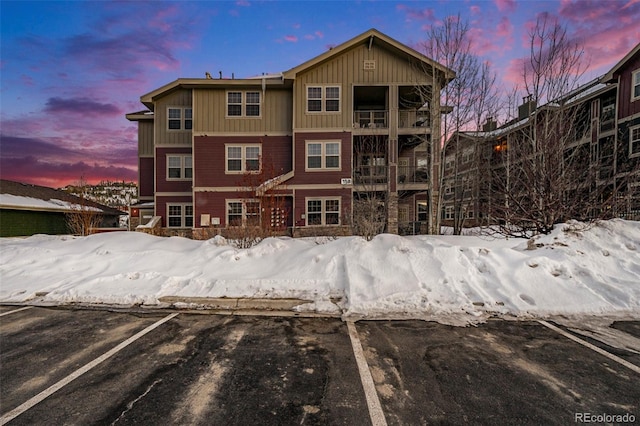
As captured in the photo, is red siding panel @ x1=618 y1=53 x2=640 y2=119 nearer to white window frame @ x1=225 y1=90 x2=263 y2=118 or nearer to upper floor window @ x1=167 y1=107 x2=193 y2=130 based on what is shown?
white window frame @ x1=225 y1=90 x2=263 y2=118

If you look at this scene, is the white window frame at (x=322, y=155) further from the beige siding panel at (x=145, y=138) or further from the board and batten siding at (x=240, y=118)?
the beige siding panel at (x=145, y=138)

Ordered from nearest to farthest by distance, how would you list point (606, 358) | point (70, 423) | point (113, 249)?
point (70, 423)
point (606, 358)
point (113, 249)

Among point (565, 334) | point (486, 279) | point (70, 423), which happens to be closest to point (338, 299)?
point (486, 279)

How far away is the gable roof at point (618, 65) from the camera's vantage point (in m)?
18.0

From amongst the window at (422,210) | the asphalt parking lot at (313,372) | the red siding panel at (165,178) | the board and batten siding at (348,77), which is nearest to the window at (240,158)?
the board and batten siding at (348,77)

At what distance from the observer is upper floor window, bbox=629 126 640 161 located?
1834cm

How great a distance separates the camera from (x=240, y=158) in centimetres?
1850

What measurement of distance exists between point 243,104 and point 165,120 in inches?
233

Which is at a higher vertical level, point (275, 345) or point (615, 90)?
point (615, 90)

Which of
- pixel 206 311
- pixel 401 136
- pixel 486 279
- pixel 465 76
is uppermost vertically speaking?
pixel 465 76

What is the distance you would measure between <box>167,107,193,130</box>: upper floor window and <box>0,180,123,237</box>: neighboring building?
7802 mm

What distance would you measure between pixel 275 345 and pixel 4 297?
6369 millimetres

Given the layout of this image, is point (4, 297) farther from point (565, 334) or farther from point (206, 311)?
point (565, 334)

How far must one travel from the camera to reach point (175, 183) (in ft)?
65.1
